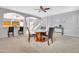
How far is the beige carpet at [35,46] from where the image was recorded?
3240 millimetres

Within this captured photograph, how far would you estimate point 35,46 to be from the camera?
3270 millimetres

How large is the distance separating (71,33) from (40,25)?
90 centimetres

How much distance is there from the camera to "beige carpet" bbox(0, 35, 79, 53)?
128 inches

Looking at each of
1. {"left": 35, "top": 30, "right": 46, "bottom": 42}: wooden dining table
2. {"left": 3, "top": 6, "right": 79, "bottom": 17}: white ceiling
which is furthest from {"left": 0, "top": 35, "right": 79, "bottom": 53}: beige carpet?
{"left": 3, "top": 6, "right": 79, "bottom": 17}: white ceiling

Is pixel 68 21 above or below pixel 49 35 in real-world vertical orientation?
above

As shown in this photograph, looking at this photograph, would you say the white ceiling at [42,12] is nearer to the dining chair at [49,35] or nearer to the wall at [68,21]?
the wall at [68,21]

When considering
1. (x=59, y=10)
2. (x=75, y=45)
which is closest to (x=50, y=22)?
(x=59, y=10)

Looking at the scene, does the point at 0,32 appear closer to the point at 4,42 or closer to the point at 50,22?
the point at 4,42

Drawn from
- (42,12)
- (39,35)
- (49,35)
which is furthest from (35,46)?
(42,12)

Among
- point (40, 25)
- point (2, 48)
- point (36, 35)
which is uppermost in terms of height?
point (40, 25)

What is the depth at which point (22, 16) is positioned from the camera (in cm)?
332

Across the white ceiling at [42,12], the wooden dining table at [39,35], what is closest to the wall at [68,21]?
the white ceiling at [42,12]

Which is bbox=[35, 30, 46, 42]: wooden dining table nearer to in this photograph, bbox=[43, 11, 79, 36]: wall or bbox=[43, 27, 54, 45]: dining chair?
bbox=[43, 27, 54, 45]: dining chair

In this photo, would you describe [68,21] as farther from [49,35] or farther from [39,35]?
[39,35]
